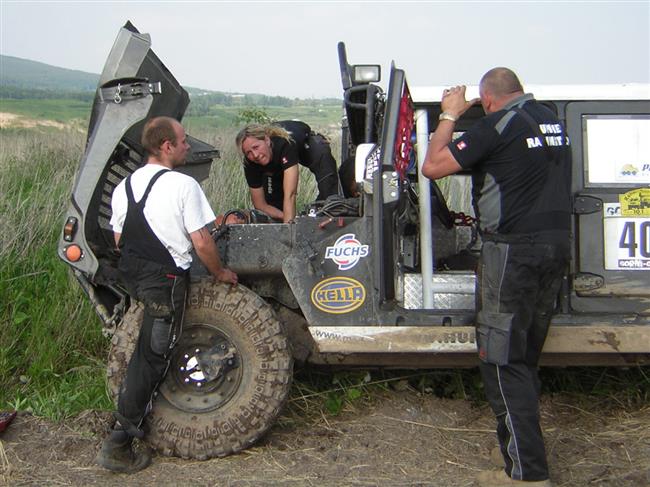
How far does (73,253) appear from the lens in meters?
4.54

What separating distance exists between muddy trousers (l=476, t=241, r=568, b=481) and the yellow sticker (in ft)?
2.07

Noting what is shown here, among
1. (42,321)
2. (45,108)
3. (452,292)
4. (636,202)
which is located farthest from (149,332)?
(45,108)

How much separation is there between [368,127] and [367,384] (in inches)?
65.4

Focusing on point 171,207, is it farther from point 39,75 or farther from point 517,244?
point 39,75

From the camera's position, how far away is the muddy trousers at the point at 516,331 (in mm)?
3730

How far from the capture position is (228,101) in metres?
19.6

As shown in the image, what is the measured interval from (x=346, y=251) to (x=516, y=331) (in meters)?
1.06

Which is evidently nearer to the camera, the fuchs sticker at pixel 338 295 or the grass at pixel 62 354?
the fuchs sticker at pixel 338 295

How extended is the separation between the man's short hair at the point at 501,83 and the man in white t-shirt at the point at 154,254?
156cm

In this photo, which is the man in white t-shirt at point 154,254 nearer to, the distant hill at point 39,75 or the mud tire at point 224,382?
the mud tire at point 224,382

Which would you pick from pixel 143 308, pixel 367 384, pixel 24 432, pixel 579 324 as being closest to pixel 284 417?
pixel 367 384

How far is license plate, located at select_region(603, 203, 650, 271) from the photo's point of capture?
4.20m

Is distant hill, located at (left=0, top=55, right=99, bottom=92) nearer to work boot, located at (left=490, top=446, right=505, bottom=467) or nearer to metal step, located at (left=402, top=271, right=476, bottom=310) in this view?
metal step, located at (left=402, top=271, right=476, bottom=310)

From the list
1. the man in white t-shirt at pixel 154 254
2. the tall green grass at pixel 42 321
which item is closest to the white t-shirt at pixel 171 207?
the man in white t-shirt at pixel 154 254
